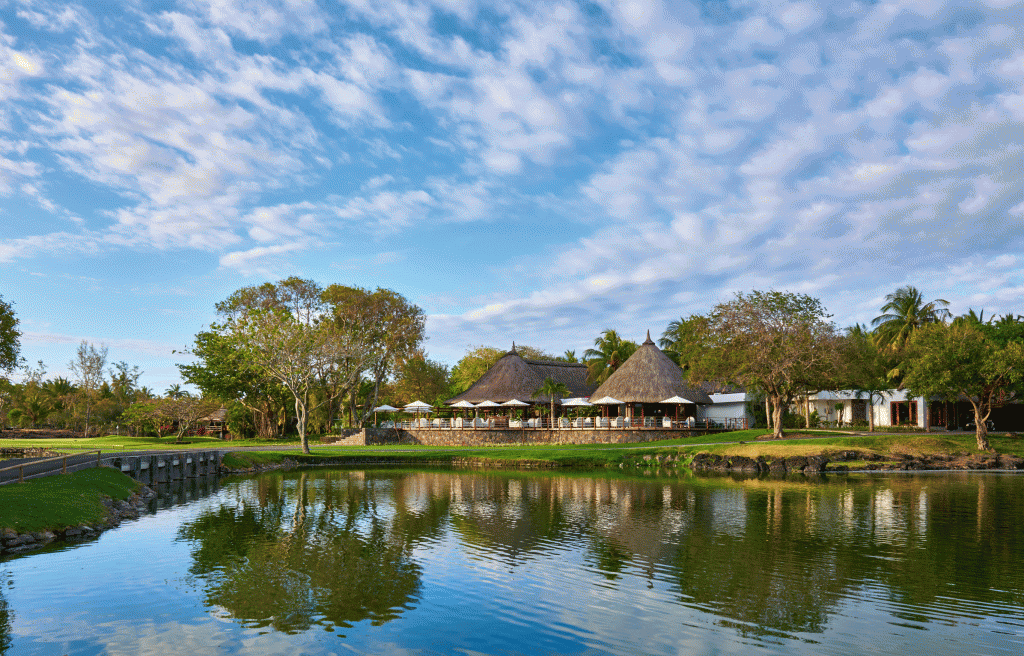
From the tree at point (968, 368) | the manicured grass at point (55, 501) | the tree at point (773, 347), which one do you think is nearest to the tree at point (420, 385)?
the tree at point (773, 347)

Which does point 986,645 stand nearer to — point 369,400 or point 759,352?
point 759,352

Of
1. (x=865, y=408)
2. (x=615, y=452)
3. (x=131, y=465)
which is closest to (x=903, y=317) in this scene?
(x=865, y=408)

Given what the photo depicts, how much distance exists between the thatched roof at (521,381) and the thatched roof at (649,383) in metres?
6.53

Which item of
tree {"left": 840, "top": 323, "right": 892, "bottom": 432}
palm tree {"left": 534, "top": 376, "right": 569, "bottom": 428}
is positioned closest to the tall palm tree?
tree {"left": 840, "top": 323, "right": 892, "bottom": 432}

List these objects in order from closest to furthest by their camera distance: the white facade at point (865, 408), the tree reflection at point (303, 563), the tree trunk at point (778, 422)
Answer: the tree reflection at point (303, 563) < the tree trunk at point (778, 422) < the white facade at point (865, 408)

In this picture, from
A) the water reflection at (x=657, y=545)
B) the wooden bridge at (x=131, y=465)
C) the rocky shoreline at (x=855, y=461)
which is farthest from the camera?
the rocky shoreline at (x=855, y=461)

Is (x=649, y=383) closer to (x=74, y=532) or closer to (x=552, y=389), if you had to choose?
(x=552, y=389)

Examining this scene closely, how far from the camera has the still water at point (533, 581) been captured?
10219 mm

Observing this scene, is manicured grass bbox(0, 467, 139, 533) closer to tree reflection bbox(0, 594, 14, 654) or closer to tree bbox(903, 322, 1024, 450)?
tree reflection bbox(0, 594, 14, 654)

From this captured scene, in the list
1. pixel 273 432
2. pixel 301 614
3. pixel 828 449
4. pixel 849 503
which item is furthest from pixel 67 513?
pixel 273 432

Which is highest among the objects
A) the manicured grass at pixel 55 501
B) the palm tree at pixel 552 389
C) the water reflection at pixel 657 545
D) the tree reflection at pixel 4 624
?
the palm tree at pixel 552 389

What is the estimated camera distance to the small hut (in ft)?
192

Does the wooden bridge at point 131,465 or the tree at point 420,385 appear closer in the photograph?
the wooden bridge at point 131,465

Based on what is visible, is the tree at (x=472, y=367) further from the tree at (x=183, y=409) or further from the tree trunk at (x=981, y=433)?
the tree trunk at (x=981, y=433)
